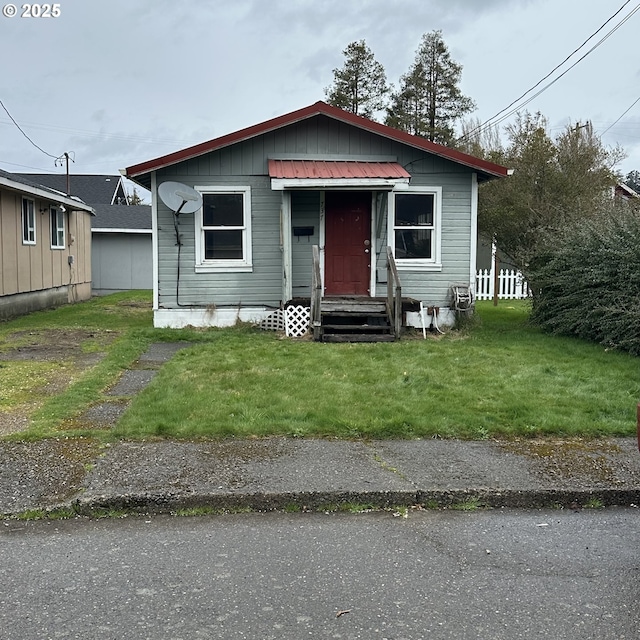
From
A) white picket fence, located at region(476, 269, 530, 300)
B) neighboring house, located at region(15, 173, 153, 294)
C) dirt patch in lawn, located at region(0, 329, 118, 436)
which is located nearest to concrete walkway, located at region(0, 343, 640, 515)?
dirt patch in lawn, located at region(0, 329, 118, 436)

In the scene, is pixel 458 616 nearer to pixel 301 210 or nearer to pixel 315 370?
pixel 315 370

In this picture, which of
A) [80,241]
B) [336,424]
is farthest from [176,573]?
[80,241]

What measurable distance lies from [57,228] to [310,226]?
10.6 metres

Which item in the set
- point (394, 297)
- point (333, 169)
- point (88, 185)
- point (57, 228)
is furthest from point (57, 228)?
point (88, 185)

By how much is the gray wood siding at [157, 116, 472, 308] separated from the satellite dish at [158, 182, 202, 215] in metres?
0.32

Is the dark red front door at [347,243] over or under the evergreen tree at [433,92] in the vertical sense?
under

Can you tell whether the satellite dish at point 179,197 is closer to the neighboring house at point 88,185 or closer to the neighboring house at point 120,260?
the neighboring house at point 120,260

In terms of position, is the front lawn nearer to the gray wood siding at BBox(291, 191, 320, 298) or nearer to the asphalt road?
the asphalt road

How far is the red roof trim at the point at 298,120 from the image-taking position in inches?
476

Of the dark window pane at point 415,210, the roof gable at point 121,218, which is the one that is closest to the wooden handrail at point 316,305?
the dark window pane at point 415,210

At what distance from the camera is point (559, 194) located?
64.5ft

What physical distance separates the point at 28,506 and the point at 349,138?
10.1 m

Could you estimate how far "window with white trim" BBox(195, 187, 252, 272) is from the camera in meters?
12.6

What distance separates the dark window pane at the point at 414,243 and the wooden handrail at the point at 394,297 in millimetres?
1037
